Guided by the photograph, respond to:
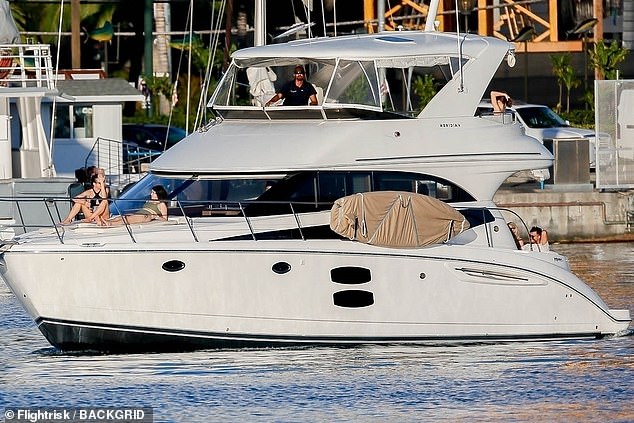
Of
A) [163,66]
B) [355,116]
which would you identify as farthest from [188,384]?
[163,66]

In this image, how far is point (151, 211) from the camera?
17.5 m

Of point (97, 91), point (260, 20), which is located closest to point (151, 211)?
point (260, 20)

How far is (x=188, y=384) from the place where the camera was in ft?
51.9

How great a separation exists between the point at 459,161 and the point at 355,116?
1.33 meters

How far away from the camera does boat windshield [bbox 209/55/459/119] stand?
1788cm

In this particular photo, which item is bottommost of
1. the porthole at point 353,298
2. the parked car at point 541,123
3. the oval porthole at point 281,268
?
the porthole at point 353,298

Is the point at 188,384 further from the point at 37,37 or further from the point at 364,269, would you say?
the point at 37,37

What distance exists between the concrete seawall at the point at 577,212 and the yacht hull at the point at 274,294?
11.9 metres

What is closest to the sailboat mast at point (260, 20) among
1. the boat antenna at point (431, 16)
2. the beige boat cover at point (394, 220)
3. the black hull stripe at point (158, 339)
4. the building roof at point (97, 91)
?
the boat antenna at point (431, 16)

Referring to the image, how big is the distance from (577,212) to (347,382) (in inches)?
560

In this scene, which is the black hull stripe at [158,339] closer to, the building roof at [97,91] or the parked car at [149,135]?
the building roof at [97,91]

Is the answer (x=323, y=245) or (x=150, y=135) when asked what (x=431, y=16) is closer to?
(x=323, y=245)

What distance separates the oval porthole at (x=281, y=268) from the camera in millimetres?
16578

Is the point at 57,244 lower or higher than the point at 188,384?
higher
